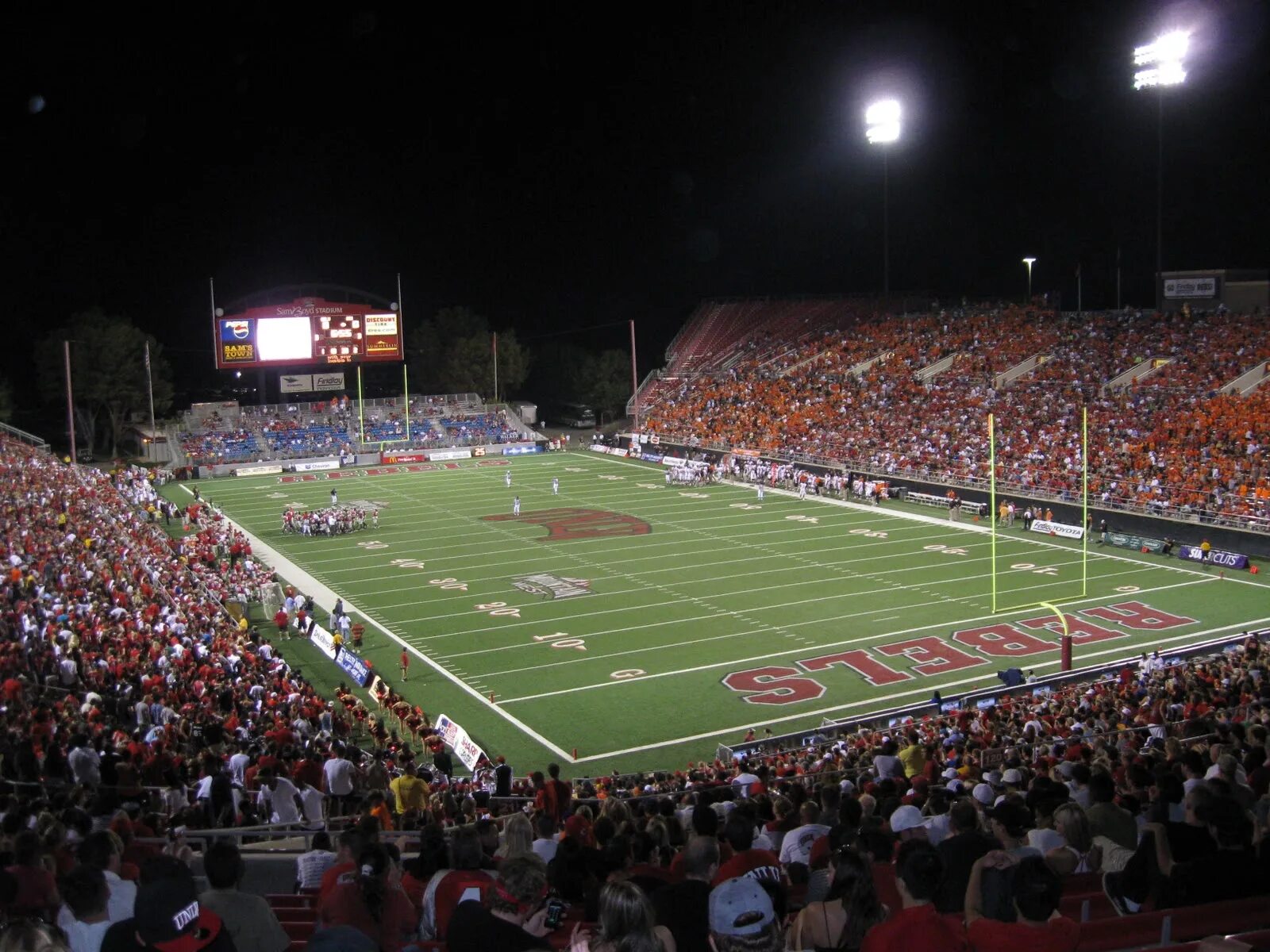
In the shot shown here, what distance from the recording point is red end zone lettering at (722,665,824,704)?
20328mm

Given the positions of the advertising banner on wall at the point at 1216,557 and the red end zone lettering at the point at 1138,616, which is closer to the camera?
the red end zone lettering at the point at 1138,616

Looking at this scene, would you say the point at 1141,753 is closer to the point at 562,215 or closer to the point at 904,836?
the point at 904,836

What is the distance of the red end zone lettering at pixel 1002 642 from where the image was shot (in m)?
22.5

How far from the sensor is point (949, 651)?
22672 mm

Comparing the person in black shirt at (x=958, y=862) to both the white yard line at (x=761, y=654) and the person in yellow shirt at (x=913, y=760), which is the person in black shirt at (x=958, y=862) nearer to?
the person in yellow shirt at (x=913, y=760)

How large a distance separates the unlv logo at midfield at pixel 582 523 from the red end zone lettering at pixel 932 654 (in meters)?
13.8

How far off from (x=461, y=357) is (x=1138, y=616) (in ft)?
161

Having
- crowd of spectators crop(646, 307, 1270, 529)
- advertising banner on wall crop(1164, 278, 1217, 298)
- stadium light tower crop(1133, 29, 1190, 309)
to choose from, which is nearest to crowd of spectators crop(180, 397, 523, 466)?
crowd of spectators crop(646, 307, 1270, 529)

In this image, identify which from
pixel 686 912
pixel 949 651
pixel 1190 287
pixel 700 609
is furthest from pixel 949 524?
pixel 686 912

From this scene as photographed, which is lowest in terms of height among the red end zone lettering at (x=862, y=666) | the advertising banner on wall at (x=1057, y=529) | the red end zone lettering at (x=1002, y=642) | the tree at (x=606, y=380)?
the red end zone lettering at (x=862, y=666)

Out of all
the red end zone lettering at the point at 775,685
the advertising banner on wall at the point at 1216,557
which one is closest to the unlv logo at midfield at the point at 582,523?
the red end zone lettering at the point at 775,685

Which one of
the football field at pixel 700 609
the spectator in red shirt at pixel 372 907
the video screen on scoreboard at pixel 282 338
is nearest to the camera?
the spectator in red shirt at pixel 372 907

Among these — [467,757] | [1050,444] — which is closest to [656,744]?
[467,757]

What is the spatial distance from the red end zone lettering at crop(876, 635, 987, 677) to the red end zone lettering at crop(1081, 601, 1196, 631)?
3979 mm
